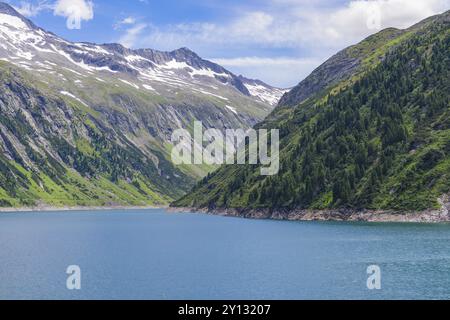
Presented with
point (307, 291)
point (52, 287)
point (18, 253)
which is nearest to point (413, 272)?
point (307, 291)

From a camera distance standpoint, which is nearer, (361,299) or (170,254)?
(361,299)

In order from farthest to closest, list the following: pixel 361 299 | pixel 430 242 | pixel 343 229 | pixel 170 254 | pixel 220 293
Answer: pixel 343 229
pixel 430 242
pixel 170 254
pixel 220 293
pixel 361 299

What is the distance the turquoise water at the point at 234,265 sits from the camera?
78625 mm

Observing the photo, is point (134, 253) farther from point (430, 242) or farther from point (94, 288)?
point (430, 242)

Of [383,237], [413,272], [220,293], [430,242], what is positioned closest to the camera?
[220,293]

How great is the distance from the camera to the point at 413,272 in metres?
92.3

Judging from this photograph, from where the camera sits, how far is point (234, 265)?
104 m

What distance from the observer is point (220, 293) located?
3056 inches

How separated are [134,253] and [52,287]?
4241cm

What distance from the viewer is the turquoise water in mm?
78625
